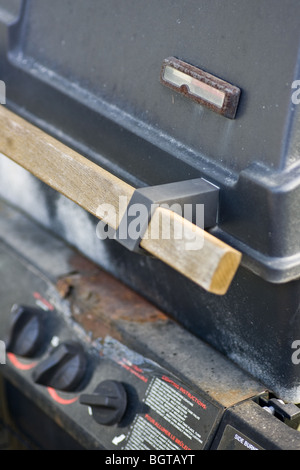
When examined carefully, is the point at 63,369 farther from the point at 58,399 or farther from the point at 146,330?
the point at 146,330

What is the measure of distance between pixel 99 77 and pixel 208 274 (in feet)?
1.89

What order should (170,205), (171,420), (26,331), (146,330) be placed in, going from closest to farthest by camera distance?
1. (170,205)
2. (171,420)
3. (146,330)
4. (26,331)

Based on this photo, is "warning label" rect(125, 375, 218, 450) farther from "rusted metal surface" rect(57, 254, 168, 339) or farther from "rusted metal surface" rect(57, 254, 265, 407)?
"rusted metal surface" rect(57, 254, 168, 339)

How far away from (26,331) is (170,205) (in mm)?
574

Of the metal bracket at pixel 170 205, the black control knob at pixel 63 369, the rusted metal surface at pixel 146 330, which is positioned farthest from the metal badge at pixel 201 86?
the black control knob at pixel 63 369

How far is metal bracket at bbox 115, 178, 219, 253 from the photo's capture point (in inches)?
39.4

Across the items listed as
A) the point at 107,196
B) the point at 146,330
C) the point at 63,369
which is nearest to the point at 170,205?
the point at 107,196

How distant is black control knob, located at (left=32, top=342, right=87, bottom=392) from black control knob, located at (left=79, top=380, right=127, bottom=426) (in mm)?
69

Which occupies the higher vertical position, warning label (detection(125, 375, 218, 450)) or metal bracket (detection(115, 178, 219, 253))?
metal bracket (detection(115, 178, 219, 253))

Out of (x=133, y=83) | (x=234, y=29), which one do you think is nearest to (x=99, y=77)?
(x=133, y=83)

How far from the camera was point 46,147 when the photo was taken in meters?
1.18

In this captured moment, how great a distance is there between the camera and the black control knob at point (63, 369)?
1.33m

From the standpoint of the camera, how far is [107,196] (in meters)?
1.08

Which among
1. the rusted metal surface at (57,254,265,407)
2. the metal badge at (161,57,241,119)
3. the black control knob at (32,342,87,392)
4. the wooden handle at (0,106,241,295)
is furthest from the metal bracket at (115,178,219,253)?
the black control knob at (32,342,87,392)
